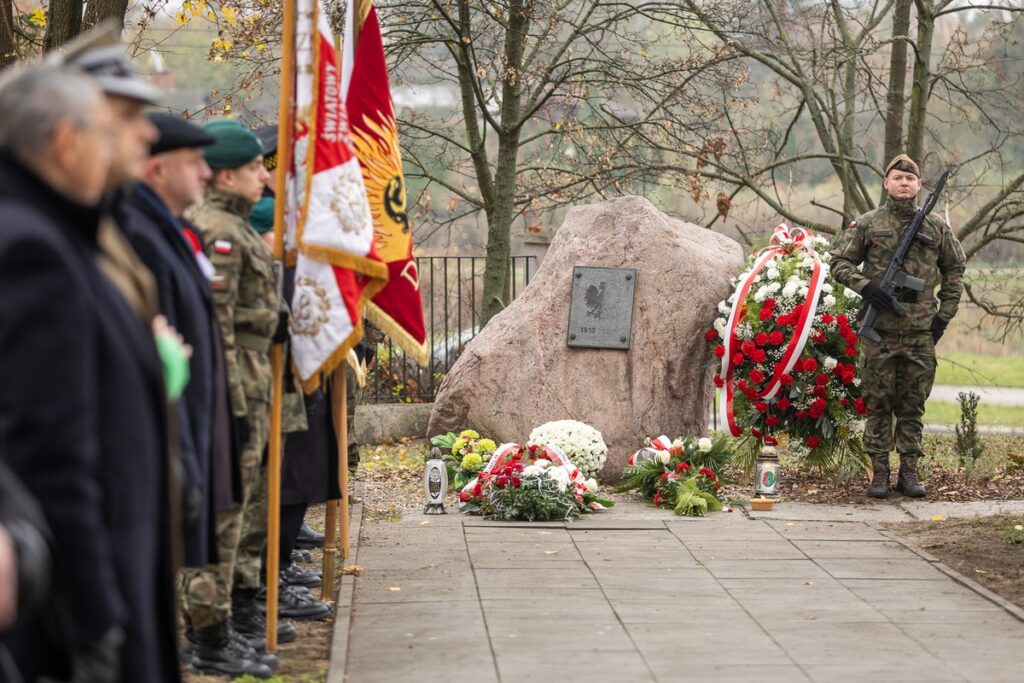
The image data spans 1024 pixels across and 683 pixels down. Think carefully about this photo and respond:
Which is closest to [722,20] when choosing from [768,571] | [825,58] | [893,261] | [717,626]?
[825,58]

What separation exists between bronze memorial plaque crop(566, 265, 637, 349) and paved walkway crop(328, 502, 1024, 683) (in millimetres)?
2030

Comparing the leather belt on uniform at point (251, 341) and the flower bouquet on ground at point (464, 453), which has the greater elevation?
the leather belt on uniform at point (251, 341)

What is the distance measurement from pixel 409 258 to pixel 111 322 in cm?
399

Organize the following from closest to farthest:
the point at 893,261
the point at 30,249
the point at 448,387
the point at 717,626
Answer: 1. the point at 30,249
2. the point at 717,626
3. the point at 893,261
4. the point at 448,387

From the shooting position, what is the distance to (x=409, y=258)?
264 inches

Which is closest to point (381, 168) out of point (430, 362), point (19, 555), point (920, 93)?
point (19, 555)

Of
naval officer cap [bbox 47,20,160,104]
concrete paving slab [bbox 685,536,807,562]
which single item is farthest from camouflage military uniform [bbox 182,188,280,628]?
concrete paving slab [bbox 685,536,807,562]

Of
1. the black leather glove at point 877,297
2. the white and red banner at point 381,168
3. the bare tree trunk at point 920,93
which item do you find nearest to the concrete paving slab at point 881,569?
the black leather glove at point 877,297

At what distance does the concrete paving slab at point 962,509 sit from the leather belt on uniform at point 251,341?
5.11m

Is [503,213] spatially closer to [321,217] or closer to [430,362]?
[430,362]

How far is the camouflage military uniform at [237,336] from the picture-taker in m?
5.02

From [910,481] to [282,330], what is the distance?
5.51 meters

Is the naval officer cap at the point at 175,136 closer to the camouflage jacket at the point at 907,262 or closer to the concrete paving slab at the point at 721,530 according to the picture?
the concrete paving slab at the point at 721,530

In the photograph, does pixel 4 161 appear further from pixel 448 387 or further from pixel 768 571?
pixel 448 387
